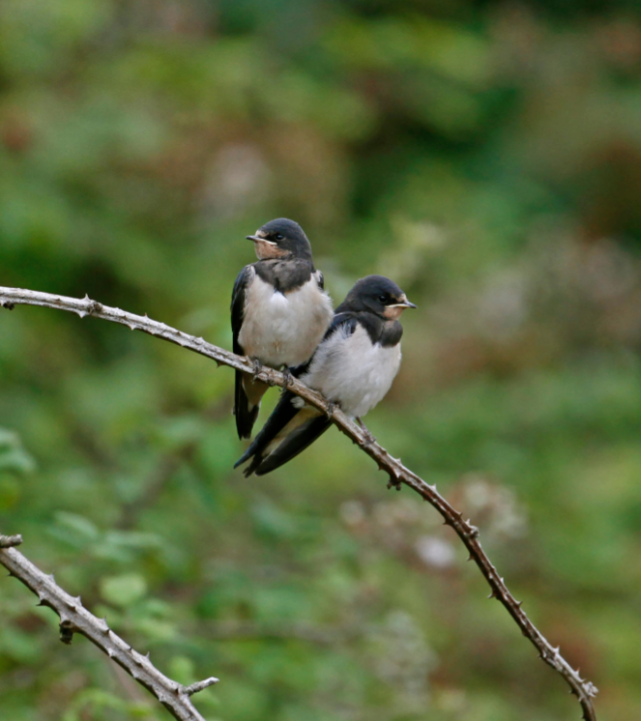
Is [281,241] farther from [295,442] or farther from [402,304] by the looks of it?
[295,442]

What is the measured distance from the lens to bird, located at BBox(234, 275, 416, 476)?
370 cm

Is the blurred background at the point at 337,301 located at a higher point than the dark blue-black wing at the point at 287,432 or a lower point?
higher

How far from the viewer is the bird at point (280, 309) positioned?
3.45 metres

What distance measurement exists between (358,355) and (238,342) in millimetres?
460

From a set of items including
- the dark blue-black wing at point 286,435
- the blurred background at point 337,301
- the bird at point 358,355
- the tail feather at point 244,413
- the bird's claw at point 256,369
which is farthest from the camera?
the blurred background at point 337,301

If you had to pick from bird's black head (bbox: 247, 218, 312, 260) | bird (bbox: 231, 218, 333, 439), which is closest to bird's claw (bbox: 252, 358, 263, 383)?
bird (bbox: 231, 218, 333, 439)

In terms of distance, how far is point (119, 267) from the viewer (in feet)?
25.3

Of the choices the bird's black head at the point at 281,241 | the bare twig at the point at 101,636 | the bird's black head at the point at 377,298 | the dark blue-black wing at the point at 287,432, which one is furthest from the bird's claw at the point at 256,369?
the bare twig at the point at 101,636

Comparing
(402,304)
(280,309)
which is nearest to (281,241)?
(280,309)

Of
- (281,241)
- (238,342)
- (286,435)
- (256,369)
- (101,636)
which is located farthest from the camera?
(238,342)

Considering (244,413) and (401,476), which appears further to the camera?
(244,413)

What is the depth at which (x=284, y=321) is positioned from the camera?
3.47 meters

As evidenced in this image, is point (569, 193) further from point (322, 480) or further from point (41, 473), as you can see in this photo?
point (41, 473)

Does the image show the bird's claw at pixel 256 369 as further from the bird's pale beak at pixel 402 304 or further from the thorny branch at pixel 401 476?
the bird's pale beak at pixel 402 304
